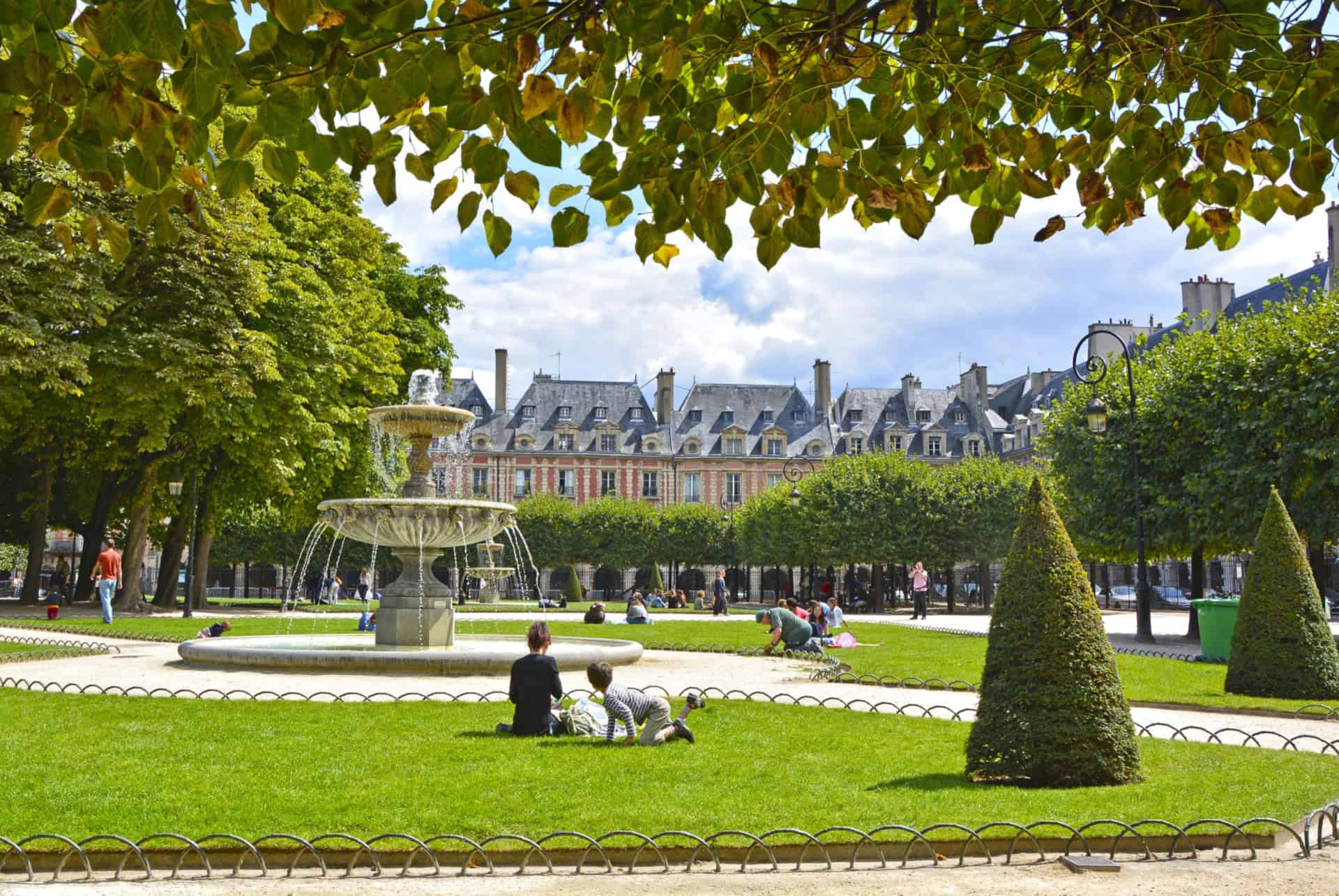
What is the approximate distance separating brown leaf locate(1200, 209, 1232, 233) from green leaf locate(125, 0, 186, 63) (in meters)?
3.89

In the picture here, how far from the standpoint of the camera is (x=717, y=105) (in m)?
4.73

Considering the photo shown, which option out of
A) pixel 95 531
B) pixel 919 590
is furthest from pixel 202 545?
pixel 919 590

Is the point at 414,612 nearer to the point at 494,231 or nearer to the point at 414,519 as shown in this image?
the point at 414,519

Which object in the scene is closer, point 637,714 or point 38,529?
point 637,714

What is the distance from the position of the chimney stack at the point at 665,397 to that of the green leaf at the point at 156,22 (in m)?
76.0

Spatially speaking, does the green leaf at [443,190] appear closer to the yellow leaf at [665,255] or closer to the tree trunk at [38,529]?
the yellow leaf at [665,255]

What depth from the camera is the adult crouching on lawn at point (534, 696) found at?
404 inches

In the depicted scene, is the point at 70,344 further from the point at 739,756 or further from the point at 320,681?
the point at 739,756

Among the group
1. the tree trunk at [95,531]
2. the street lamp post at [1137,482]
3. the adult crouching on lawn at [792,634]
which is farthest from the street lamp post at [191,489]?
the street lamp post at [1137,482]

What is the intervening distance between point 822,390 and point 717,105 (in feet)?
253

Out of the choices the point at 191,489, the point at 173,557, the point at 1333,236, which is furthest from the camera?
the point at 1333,236

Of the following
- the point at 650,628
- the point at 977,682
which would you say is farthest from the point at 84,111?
the point at 650,628

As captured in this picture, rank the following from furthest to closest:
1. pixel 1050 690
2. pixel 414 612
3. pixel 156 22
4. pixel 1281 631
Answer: pixel 414 612 → pixel 1281 631 → pixel 1050 690 → pixel 156 22

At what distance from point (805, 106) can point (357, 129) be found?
5.28 feet
